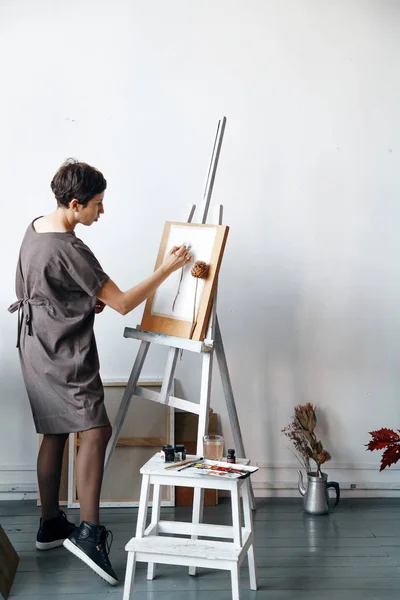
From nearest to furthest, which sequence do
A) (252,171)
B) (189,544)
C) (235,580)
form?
1. (235,580)
2. (189,544)
3. (252,171)

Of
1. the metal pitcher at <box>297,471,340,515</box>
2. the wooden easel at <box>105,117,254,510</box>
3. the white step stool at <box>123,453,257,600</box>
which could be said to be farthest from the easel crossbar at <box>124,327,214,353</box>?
the metal pitcher at <box>297,471,340,515</box>

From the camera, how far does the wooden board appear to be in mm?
2326

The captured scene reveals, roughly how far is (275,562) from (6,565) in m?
0.99

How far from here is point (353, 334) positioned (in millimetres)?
3508

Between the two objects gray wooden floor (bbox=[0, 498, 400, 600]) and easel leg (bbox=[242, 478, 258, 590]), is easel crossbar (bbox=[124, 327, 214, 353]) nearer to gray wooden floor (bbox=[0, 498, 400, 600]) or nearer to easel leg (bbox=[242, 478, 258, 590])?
easel leg (bbox=[242, 478, 258, 590])

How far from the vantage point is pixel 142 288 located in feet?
8.71

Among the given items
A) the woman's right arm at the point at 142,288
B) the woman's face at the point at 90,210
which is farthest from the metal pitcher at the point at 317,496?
the woman's face at the point at 90,210

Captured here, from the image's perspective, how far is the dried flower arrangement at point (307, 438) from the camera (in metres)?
3.30

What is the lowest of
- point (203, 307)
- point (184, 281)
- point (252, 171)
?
point (203, 307)

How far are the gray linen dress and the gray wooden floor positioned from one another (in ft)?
1.76

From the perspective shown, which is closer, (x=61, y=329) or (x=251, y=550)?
(x=251, y=550)

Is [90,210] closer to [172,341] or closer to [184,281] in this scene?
[184,281]

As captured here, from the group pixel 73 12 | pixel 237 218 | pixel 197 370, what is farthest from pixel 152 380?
pixel 73 12

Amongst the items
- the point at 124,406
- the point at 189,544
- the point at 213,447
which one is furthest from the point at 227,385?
the point at 189,544
